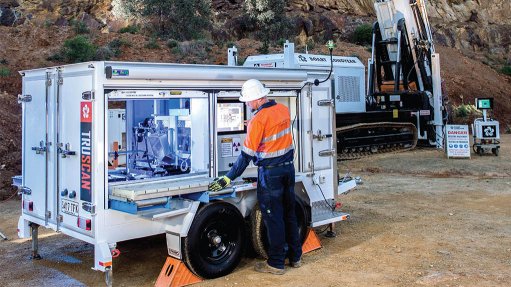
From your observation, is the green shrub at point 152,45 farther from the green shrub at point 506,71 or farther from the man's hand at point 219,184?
the man's hand at point 219,184

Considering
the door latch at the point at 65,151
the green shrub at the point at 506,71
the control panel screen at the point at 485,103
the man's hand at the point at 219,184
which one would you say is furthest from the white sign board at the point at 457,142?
the green shrub at the point at 506,71

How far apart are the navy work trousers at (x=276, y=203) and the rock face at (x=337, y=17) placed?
3452 cm

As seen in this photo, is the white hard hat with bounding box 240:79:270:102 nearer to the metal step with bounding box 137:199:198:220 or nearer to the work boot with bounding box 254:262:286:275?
the metal step with bounding box 137:199:198:220

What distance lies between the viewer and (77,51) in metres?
26.6

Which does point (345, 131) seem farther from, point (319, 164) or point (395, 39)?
point (319, 164)

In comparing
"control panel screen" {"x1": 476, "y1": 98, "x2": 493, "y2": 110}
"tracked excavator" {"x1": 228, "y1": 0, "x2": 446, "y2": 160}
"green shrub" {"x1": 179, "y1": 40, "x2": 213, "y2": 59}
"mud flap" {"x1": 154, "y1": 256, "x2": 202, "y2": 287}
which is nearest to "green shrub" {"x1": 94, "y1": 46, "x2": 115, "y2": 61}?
"green shrub" {"x1": 179, "y1": 40, "x2": 213, "y2": 59}

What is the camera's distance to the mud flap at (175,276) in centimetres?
568

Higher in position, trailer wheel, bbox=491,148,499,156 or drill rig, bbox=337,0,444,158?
drill rig, bbox=337,0,444,158

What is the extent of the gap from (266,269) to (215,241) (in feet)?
2.37

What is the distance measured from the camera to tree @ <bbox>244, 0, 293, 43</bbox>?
40013mm

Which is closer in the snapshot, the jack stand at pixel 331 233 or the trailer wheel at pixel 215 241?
the trailer wheel at pixel 215 241

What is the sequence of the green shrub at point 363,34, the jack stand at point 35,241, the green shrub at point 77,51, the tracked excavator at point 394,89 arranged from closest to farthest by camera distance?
the jack stand at point 35,241
the tracked excavator at point 394,89
the green shrub at point 77,51
the green shrub at point 363,34

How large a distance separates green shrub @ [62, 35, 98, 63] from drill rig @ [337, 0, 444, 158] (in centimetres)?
1431

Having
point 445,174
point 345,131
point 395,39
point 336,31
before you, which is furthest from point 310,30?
point 445,174
